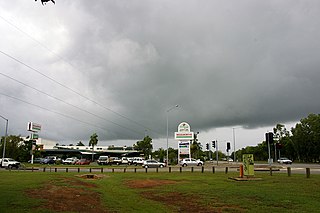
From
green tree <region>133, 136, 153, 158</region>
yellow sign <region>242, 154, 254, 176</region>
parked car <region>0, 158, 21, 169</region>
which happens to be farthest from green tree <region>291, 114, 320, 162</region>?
parked car <region>0, 158, 21, 169</region>

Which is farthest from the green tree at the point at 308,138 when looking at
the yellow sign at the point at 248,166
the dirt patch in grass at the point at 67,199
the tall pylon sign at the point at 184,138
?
the dirt patch in grass at the point at 67,199

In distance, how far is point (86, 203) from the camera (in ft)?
45.9

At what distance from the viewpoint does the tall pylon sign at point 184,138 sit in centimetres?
7150

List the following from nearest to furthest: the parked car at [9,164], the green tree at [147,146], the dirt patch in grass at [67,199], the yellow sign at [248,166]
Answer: the dirt patch in grass at [67,199] → the yellow sign at [248,166] → the parked car at [9,164] → the green tree at [147,146]

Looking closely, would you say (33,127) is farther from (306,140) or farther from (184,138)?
(306,140)

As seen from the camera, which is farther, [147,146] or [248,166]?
[147,146]

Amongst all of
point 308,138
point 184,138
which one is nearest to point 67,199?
point 184,138

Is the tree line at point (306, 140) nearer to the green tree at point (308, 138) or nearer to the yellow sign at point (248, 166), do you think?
the green tree at point (308, 138)

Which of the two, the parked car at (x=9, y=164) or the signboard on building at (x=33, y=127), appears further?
the signboard on building at (x=33, y=127)

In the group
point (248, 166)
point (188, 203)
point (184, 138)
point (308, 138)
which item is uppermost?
point (308, 138)

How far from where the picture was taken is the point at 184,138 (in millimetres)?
72188

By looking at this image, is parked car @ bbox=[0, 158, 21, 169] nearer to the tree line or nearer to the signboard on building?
the signboard on building

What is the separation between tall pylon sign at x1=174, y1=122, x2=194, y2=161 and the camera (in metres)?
71.5

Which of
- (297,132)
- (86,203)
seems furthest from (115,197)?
(297,132)
